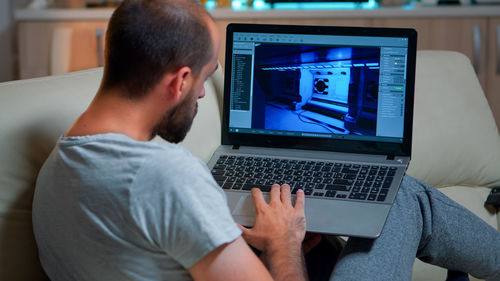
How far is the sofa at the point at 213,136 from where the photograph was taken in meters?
1.15

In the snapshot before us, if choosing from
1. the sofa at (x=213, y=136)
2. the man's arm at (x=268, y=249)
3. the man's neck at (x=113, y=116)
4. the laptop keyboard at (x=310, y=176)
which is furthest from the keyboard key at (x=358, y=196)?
the man's neck at (x=113, y=116)

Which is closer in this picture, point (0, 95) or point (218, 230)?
point (218, 230)

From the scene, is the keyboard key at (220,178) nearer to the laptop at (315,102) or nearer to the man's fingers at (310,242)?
the laptop at (315,102)

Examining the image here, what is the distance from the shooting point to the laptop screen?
1520mm

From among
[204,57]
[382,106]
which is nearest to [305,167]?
[382,106]

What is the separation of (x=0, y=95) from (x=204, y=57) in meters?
0.39

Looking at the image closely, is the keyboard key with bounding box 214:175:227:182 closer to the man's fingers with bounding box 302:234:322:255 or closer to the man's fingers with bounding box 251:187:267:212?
the man's fingers with bounding box 251:187:267:212

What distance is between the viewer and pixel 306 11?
3.07m

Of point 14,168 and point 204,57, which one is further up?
point 204,57

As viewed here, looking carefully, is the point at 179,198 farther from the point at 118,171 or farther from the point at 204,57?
the point at 204,57

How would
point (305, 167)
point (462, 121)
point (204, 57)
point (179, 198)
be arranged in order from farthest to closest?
1. point (462, 121)
2. point (305, 167)
3. point (204, 57)
4. point (179, 198)

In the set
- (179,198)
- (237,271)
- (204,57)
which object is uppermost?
(204,57)

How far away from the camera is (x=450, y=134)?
6.03 feet

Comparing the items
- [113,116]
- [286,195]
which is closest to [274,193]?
[286,195]
